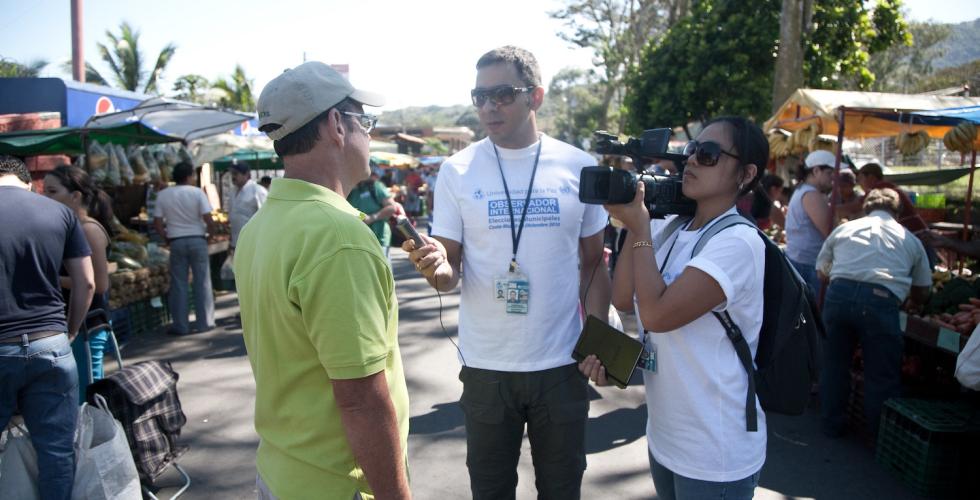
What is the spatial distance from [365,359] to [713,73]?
547 inches

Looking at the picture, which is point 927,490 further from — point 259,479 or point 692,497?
point 259,479

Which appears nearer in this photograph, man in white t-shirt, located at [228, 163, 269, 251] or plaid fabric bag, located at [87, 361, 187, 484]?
plaid fabric bag, located at [87, 361, 187, 484]

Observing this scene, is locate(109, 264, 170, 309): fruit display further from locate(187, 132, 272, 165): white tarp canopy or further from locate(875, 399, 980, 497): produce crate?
locate(875, 399, 980, 497): produce crate

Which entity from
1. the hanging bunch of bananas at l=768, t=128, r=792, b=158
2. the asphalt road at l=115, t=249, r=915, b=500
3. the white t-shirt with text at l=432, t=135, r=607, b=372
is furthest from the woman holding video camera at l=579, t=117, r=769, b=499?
the hanging bunch of bananas at l=768, t=128, r=792, b=158

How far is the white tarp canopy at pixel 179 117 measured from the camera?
23.3 ft

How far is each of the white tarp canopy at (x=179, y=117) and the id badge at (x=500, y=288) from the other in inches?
222

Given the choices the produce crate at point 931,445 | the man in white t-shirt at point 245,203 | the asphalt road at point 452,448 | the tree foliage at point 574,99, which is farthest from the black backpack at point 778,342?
the tree foliage at point 574,99

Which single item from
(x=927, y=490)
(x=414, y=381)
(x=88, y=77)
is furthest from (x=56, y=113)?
(x=88, y=77)

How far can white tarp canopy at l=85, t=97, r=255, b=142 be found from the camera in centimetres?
711

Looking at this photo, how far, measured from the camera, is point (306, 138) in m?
1.52

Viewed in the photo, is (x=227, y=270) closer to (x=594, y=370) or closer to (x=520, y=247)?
(x=520, y=247)

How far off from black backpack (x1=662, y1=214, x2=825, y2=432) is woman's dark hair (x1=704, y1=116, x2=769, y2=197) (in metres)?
0.18

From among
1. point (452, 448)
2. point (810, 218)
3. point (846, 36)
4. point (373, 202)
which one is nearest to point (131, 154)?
point (373, 202)

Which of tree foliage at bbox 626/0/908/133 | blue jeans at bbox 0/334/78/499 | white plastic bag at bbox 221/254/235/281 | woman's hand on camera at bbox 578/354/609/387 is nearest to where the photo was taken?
woman's hand on camera at bbox 578/354/609/387
